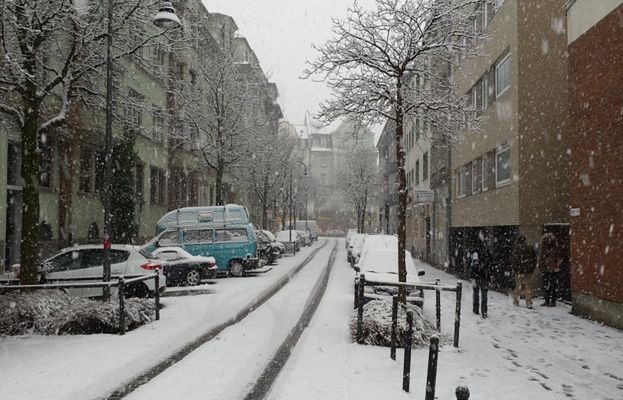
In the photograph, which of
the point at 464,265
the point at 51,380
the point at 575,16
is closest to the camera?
the point at 51,380

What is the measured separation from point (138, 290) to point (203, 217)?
850cm

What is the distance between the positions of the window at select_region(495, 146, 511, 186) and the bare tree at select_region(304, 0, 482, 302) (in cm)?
795

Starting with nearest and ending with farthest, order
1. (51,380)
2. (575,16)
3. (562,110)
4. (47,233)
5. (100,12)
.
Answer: (51,380) < (100,12) < (575,16) < (562,110) < (47,233)

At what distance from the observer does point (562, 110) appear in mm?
17703

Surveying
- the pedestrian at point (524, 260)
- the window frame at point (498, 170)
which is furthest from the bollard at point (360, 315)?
the window frame at point (498, 170)

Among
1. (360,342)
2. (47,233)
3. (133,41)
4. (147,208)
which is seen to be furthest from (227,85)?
(360,342)

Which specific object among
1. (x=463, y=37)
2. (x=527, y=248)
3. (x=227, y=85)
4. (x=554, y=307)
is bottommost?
(x=554, y=307)

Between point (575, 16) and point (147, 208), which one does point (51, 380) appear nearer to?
point (575, 16)

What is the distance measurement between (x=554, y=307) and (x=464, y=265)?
9211 mm

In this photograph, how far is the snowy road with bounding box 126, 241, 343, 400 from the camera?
7.00 meters

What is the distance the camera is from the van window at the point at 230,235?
77.9ft

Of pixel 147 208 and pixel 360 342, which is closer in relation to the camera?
pixel 360 342

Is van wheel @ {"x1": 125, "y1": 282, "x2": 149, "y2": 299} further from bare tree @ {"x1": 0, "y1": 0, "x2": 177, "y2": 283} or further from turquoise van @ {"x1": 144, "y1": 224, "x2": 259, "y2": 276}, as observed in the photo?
turquoise van @ {"x1": 144, "y1": 224, "x2": 259, "y2": 276}

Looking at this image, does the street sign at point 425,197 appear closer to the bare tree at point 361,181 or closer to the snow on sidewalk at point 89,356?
the snow on sidewalk at point 89,356
